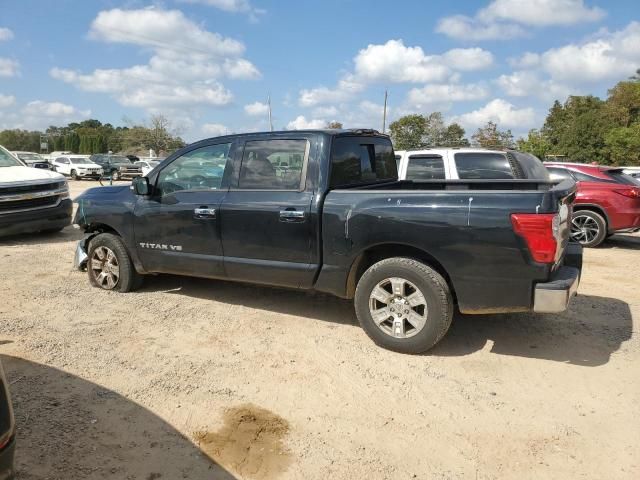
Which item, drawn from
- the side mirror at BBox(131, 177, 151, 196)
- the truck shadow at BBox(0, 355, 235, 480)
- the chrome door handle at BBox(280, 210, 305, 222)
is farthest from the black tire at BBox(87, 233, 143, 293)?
the chrome door handle at BBox(280, 210, 305, 222)

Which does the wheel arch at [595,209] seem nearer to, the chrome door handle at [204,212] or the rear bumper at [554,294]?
the rear bumper at [554,294]

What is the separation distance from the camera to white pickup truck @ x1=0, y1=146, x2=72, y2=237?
8.55 metres

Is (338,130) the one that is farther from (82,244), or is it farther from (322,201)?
(82,244)

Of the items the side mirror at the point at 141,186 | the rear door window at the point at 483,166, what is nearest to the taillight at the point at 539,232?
the side mirror at the point at 141,186

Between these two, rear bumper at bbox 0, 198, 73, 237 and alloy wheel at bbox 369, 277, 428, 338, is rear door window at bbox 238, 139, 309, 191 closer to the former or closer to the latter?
alloy wheel at bbox 369, 277, 428, 338

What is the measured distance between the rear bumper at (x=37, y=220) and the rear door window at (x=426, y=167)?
658 centimetres

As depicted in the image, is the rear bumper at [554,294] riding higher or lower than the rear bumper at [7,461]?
higher

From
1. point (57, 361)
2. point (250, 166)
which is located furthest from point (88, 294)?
point (250, 166)

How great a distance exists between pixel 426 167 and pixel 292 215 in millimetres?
4093

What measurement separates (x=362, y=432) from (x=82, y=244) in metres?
4.67

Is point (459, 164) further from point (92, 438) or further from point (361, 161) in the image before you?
point (92, 438)

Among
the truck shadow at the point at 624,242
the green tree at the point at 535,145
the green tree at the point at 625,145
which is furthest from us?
the green tree at the point at 535,145

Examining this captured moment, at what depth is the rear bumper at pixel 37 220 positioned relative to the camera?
28.1 ft

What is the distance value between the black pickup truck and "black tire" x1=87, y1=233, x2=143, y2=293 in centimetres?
1
